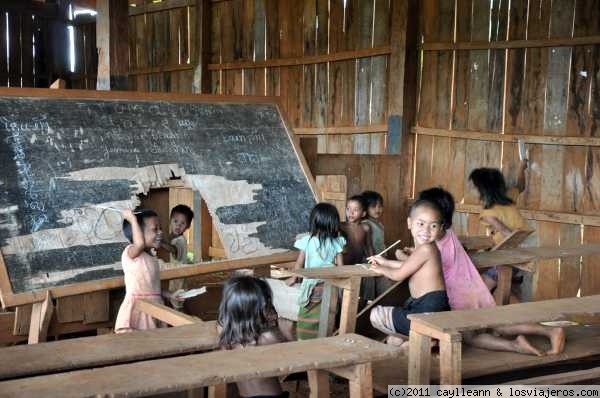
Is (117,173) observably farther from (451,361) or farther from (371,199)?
(451,361)

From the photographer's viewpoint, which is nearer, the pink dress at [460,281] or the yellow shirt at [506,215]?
the pink dress at [460,281]

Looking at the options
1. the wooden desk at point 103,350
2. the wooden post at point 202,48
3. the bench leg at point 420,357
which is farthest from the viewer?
the wooden post at point 202,48

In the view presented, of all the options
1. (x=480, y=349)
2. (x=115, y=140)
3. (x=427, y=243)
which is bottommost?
(x=480, y=349)

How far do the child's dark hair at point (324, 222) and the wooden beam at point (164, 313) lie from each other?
4.12 ft

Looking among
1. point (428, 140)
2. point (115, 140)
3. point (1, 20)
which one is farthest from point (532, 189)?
point (1, 20)

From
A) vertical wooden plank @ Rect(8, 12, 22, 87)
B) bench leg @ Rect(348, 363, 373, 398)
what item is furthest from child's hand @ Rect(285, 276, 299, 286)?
vertical wooden plank @ Rect(8, 12, 22, 87)

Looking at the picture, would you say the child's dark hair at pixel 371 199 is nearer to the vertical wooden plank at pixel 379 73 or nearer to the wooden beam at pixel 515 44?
the wooden beam at pixel 515 44

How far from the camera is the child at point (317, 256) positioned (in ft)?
15.5

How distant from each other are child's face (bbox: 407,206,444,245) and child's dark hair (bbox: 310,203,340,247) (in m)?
0.79

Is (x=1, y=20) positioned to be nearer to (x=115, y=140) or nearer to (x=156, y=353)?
(x=115, y=140)

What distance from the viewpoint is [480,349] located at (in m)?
4.09

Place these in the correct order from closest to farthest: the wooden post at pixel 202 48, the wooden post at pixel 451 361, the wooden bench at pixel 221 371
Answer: the wooden bench at pixel 221 371 → the wooden post at pixel 451 361 → the wooden post at pixel 202 48

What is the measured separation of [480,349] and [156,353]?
1.90m

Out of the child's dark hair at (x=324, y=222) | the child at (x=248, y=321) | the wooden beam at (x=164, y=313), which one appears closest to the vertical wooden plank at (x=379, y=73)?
the child's dark hair at (x=324, y=222)
